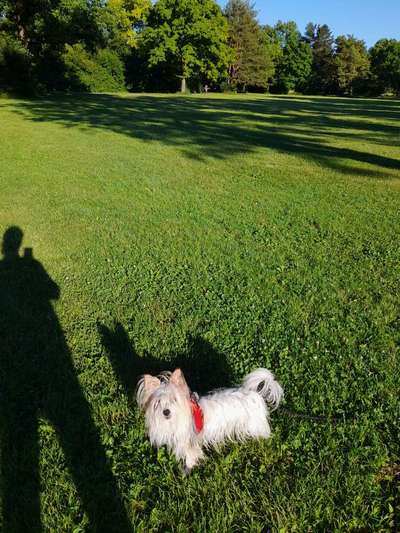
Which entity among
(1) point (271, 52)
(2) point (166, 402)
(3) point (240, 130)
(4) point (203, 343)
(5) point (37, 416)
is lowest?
(5) point (37, 416)

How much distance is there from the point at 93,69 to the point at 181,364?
54.7 meters

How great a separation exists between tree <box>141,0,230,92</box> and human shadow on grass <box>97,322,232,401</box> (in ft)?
201

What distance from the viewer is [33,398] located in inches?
126

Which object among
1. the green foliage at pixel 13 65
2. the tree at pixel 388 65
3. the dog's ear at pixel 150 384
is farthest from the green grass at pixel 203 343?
the tree at pixel 388 65

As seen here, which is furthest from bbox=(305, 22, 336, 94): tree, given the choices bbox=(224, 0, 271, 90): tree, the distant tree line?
bbox=(224, 0, 271, 90): tree

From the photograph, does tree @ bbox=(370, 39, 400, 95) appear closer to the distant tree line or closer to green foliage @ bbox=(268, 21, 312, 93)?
the distant tree line

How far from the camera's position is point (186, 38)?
59.1 meters

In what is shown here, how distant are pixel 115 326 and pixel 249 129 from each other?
1655 centimetres

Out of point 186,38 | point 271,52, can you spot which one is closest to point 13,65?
point 186,38

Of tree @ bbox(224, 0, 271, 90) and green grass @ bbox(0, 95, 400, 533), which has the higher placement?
tree @ bbox(224, 0, 271, 90)

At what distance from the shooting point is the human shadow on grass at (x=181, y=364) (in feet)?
11.2

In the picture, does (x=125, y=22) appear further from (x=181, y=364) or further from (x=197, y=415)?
(x=197, y=415)

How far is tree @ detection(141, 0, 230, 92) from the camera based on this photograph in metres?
57.8

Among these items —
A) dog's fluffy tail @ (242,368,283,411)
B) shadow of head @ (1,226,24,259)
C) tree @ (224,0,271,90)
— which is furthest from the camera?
tree @ (224,0,271,90)
